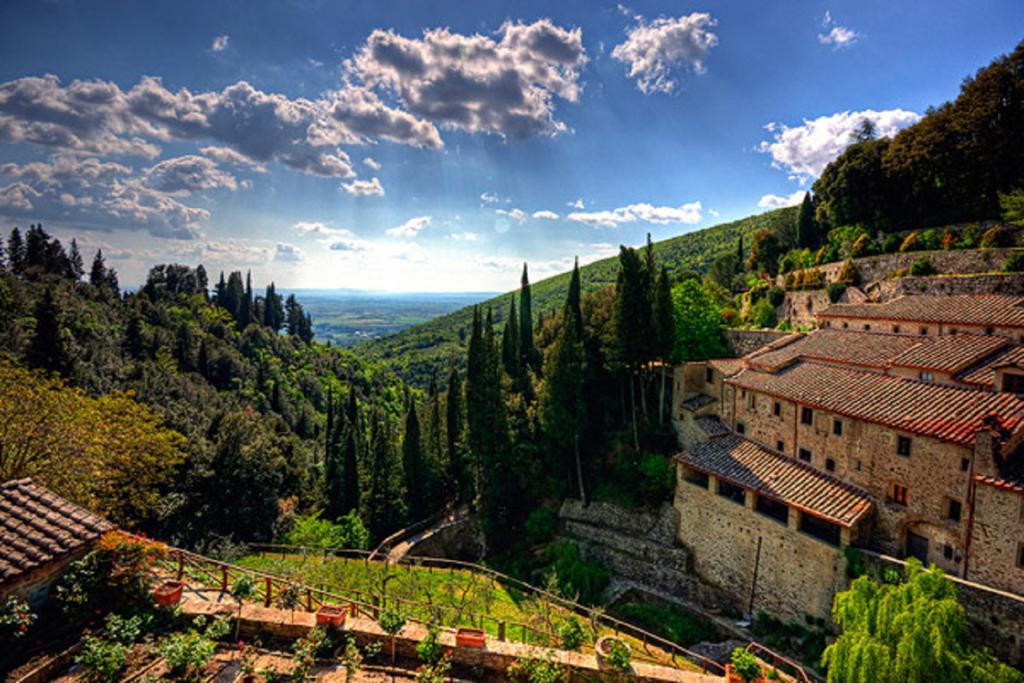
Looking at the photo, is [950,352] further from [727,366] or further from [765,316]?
[765,316]

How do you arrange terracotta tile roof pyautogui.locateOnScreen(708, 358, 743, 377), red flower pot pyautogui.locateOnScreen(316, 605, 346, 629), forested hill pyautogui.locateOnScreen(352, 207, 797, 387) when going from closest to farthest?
red flower pot pyautogui.locateOnScreen(316, 605, 346, 629), terracotta tile roof pyautogui.locateOnScreen(708, 358, 743, 377), forested hill pyautogui.locateOnScreen(352, 207, 797, 387)

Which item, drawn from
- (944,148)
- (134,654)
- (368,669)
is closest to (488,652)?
(368,669)

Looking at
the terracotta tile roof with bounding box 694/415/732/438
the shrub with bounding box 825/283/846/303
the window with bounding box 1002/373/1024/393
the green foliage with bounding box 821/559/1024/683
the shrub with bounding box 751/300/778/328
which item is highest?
the shrub with bounding box 825/283/846/303

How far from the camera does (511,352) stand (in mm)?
39625

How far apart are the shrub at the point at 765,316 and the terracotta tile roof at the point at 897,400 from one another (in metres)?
12.9

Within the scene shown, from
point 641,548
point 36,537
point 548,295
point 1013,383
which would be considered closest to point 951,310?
point 1013,383

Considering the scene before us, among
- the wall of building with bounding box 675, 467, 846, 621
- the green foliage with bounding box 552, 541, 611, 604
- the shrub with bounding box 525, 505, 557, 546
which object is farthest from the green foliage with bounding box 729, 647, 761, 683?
the shrub with bounding box 525, 505, 557, 546

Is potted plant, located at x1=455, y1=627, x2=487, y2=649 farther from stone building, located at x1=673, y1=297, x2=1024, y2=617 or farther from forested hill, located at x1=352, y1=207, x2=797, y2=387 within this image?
forested hill, located at x1=352, y1=207, x2=797, y2=387

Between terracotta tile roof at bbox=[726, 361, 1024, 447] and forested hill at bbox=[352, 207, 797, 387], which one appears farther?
forested hill at bbox=[352, 207, 797, 387]

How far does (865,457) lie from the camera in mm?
17234

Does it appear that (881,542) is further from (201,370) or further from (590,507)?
(201,370)

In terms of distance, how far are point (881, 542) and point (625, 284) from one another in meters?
16.1

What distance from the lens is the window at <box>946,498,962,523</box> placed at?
48.1ft

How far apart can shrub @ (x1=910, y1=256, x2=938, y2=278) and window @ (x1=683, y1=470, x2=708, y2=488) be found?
16713 millimetres
